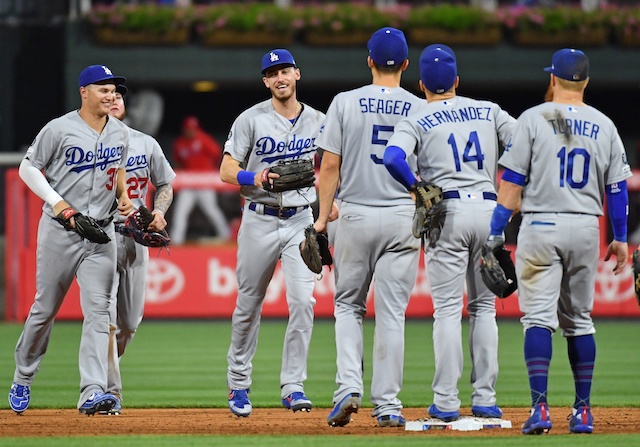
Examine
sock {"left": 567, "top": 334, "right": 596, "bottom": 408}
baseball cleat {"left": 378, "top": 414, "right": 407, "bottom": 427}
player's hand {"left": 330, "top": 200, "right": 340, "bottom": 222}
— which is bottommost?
baseball cleat {"left": 378, "top": 414, "right": 407, "bottom": 427}

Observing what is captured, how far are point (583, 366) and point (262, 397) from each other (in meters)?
3.12

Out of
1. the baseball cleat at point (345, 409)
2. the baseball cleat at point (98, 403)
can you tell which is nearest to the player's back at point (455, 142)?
the baseball cleat at point (345, 409)

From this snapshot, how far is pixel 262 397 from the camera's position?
32.4 feet

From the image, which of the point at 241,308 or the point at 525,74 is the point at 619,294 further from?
the point at 241,308

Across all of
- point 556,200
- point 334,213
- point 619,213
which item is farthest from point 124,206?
point 619,213

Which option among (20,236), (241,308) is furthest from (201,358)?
(20,236)

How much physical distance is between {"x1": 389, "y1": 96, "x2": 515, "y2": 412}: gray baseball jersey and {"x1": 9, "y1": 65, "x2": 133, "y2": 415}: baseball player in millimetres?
2219

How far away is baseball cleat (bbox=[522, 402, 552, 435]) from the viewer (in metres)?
7.30

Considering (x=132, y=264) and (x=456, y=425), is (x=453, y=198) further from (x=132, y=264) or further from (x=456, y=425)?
(x=132, y=264)

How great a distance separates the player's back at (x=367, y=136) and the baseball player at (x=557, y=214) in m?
0.73

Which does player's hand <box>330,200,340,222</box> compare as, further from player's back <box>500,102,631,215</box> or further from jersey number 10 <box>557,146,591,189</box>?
jersey number 10 <box>557,146,591,189</box>

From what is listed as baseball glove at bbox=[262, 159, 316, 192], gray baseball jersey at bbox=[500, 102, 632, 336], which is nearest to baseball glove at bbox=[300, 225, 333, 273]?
baseball glove at bbox=[262, 159, 316, 192]

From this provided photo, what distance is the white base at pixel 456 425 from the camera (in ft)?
24.9

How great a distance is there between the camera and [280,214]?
877cm
